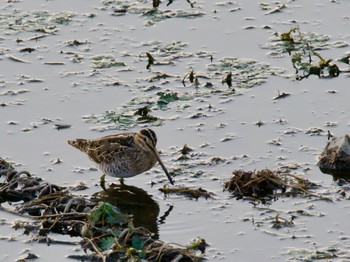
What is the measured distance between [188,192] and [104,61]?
429cm

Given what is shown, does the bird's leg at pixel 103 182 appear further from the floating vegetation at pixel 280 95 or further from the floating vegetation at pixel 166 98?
the floating vegetation at pixel 280 95

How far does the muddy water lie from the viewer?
39.8 feet

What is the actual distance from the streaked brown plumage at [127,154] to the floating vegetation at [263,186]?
3.25 ft

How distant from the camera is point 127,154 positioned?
44.3ft

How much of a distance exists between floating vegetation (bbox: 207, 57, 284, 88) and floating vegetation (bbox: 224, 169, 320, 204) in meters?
2.97

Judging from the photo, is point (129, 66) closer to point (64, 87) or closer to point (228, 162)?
point (64, 87)

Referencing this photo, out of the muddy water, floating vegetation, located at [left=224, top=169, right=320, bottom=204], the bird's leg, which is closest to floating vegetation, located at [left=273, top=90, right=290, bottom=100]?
the muddy water

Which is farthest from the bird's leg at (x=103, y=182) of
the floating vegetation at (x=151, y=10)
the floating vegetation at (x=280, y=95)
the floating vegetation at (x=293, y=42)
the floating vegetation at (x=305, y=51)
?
the floating vegetation at (x=151, y=10)

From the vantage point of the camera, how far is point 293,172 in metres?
13.3

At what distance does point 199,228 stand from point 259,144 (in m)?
2.24

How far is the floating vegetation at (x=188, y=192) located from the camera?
12836 millimetres

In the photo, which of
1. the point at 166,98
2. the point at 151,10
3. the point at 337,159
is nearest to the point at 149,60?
the point at 166,98

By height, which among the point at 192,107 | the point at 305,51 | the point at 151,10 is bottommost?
the point at 192,107

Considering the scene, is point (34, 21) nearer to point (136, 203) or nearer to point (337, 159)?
point (136, 203)
